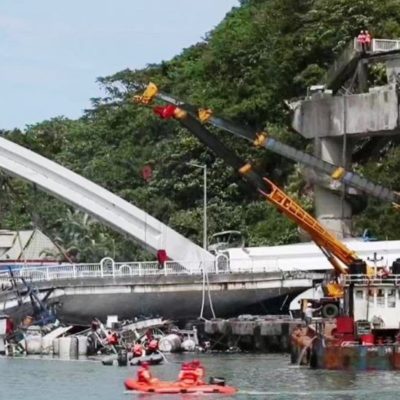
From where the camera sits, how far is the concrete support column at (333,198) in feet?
376

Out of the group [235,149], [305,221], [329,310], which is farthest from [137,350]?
[235,149]

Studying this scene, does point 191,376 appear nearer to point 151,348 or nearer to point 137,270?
point 151,348

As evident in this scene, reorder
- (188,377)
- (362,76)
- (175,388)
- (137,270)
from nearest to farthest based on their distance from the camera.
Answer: (175,388)
(188,377)
(137,270)
(362,76)

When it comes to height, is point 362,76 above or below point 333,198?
above

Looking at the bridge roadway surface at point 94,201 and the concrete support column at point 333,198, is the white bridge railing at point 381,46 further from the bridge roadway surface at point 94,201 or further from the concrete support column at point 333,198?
the bridge roadway surface at point 94,201

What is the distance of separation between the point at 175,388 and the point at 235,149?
63108 millimetres

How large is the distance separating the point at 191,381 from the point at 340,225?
4143cm

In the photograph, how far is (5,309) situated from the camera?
112 m

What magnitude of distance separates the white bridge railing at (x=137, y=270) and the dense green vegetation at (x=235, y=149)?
11.4 meters

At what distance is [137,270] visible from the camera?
11144cm

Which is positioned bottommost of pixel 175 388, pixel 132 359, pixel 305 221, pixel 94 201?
pixel 175 388

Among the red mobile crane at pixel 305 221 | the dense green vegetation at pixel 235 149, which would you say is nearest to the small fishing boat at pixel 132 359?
the red mobile crane at pixel 305 221

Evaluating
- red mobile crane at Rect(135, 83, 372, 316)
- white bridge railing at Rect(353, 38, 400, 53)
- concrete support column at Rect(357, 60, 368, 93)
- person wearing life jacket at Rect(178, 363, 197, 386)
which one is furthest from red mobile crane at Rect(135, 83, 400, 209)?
person wearing life jacket at Rect(178, 363, 197, 386)

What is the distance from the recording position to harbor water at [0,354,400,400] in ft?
244
